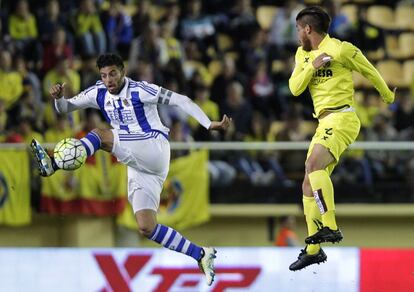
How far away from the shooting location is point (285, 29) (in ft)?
61.8

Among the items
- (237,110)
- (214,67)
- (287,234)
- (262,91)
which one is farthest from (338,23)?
(287,234)

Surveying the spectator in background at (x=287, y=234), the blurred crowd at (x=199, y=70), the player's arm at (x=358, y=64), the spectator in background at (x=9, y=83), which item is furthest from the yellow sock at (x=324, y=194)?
the spectator in background at (x=9, y=83)

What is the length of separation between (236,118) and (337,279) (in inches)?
161

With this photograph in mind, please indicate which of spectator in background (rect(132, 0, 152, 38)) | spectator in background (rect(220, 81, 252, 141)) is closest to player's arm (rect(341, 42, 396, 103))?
spectator in background (rect(220, 81, 252, 141))

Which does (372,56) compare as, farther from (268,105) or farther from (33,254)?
(33,254)

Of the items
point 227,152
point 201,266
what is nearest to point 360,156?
point 227,152

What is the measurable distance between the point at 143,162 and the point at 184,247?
0.90 meters

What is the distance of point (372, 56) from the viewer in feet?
62.5

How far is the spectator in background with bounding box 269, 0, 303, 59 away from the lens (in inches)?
736

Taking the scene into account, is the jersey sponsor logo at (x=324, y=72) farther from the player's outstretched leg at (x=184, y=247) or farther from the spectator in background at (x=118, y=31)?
the spectator in background at (x=118, y=31)

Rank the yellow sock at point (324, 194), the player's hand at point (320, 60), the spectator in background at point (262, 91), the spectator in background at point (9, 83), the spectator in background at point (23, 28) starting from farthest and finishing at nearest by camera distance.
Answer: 1. the spectator in background at point (262, 91)
2. the spectator in background at point (23, 28)
3. the spectator in background at point (9, 83)
4. the yellow sock at point (324, 194)
5. the player's hand at point (320, 60)

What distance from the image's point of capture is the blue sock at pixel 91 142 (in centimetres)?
1195

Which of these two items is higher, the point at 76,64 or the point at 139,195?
the point at 76,64

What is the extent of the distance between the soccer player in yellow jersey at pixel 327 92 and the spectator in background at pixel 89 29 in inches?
259
